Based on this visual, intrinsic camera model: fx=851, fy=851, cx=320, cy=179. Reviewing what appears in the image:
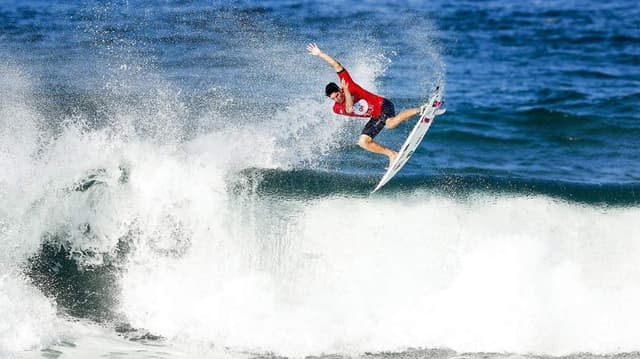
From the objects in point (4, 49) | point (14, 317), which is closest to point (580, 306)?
point (14, 317)

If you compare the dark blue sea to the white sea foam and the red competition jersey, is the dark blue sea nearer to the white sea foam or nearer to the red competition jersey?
the white sea foam

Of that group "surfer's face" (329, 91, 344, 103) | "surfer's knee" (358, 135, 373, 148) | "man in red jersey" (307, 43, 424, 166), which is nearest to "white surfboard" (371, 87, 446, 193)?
"man in red jersey" (307, 43, 424, 166)

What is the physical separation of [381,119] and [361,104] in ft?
1.67

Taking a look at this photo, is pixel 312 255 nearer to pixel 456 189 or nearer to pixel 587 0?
pixel 456 189

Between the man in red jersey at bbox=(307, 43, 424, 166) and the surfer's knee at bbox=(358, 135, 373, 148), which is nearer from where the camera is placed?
the man in red jersey at bbox=(307, 43, 424, 166)

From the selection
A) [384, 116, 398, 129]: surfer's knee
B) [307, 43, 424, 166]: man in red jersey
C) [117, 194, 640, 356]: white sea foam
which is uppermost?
[307, 43, 424, 166]: man in red jersey

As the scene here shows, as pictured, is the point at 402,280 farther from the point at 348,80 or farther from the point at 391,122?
the point at 348,80

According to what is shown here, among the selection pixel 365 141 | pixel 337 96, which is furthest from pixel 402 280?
pixel 337 96

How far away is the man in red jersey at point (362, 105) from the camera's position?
10383mm

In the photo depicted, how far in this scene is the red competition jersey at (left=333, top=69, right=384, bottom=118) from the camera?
10.6 m

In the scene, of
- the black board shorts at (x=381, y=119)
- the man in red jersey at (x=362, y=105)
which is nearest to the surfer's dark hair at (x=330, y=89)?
the man in red jersey at (x=362, y=105)

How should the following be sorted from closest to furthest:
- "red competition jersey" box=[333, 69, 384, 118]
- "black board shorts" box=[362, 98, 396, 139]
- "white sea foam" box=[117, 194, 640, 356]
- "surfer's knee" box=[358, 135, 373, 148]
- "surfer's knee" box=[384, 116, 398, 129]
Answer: "white sea foam" box=[117, 194, 640, 356] < "red competition jersey" box=[333, 69, 384, 118] < "surfer's knee" box=[384, 116, 398, 129] < "black board shorts" box=[362, 98, 396, 139] < "surfer's knee" box=[358, 135, 373, 148]

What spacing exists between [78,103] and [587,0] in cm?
2655

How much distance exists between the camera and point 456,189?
41.2ft
